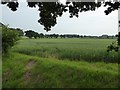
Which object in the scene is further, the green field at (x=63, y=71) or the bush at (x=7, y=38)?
the bush at (x=7, y=38)

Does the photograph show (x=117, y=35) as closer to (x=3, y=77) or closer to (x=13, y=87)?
(x=13, y=87)

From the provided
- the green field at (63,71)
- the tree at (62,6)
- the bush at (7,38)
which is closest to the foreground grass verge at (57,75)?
the green field at (63,71)

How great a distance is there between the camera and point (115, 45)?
297 inches

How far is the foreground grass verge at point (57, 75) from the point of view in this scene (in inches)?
A: 763

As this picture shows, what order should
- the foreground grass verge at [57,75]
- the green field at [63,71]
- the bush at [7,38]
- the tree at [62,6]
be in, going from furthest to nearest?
the bush at [7,38]
the green field at [63,71]
the foreground grass verge at [57,75]
the tree at [62,6]

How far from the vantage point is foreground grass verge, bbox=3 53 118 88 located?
19391mm

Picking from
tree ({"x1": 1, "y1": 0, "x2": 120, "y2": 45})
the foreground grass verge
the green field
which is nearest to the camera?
tree ({"x1": 1, "y1": 0, "x2": 120, "y2": 45})

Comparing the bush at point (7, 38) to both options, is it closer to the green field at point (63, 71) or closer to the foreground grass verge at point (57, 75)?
the green field at point (63, 71)

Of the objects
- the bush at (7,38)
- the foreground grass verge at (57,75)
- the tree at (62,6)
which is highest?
the tree at (62,6)

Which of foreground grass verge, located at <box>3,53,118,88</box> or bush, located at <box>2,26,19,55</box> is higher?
bush, located at <box>2,26,19,55</box>

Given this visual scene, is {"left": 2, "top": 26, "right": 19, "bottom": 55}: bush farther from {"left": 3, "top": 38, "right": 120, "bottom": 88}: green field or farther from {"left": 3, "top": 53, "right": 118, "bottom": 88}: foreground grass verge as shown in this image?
{"left": 3, "top": 53, "right": 118, "bottom": 88}: foreground grass verge

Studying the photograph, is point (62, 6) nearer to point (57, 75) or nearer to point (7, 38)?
point (57, 75)

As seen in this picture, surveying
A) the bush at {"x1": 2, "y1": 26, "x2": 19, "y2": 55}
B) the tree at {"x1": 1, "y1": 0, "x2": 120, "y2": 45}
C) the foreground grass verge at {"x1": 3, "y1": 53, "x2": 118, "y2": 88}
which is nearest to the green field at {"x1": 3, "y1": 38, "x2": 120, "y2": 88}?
the foreground grass verge at {"x1": 3, "y1": 53, "x2": 118, "y2": 88}

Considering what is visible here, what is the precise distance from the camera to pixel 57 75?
872 inches
